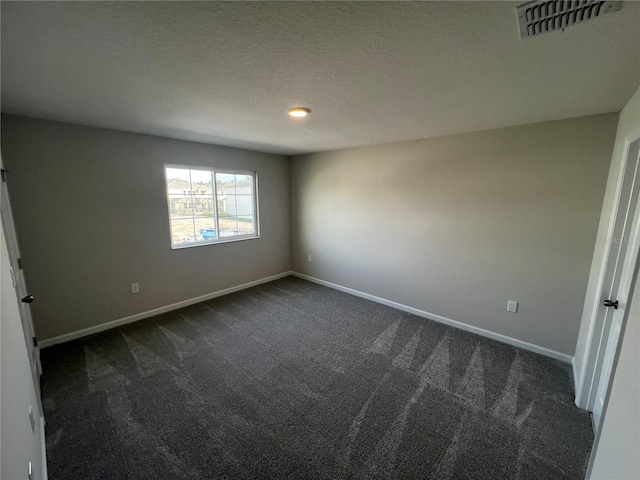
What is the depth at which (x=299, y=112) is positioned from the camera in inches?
86.0

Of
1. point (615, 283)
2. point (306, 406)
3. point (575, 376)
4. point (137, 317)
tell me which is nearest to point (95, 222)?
point (137, 317)

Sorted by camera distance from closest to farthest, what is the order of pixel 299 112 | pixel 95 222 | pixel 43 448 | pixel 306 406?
pixel 43 448 → pixel 306 406 → pixel 299 112 → pixel 95 222

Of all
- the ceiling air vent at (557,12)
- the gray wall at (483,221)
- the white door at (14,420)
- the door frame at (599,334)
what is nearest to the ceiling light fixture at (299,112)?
the ceiling air vent at (557,12)

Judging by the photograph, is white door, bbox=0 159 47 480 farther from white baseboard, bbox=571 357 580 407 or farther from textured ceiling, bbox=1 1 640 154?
white baseboard, bbox=571 357 580 407

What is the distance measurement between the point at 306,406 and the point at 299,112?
2.36m

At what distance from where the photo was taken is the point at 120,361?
249 cm

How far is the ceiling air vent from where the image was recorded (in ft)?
3.06

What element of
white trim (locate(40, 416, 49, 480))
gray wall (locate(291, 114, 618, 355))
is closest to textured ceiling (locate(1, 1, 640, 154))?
gray wall (locate(291, 114, 618, 355))

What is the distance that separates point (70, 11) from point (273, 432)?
241cm

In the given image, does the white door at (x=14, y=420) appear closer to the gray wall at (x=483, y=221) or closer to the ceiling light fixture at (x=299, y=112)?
the ceiling light fixture at (x=299, y=112)

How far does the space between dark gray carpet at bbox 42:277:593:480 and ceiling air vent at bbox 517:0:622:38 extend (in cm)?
229

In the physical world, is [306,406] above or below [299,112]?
below

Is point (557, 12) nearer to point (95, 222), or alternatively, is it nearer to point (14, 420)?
A: point (14, 420)

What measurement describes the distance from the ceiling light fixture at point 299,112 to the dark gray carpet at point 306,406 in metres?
2.28
